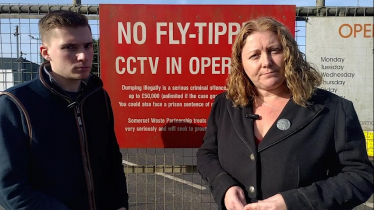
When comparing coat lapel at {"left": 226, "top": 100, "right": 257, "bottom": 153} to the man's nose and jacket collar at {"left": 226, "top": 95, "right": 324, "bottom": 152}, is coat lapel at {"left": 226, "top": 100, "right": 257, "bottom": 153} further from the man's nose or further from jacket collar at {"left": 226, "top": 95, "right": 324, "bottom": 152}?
the man's nose

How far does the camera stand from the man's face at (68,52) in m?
1.80

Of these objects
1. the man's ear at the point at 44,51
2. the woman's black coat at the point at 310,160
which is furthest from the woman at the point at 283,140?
the man's ear at the point at 44,51

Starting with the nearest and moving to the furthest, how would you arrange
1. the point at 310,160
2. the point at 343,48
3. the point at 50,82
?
the point at 310,160 < the point at 50,82 < the point at 343,48

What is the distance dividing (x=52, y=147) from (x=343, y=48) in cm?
247

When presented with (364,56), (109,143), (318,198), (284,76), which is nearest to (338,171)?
(318,198)

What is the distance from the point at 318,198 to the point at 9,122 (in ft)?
5.03

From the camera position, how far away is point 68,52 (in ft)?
5.95

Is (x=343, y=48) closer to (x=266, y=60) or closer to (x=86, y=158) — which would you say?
(x=266, y=60)

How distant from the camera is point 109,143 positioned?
2.12m

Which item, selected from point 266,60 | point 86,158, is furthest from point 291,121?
point 86,158

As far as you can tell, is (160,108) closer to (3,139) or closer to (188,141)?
(188,141)

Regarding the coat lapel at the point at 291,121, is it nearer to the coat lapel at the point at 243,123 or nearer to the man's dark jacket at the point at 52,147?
the coat lapel at the point at 243,123

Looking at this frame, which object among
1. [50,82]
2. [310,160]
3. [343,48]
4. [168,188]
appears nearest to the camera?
[310,160]

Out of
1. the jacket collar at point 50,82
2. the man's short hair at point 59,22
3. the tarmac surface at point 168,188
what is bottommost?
the tarmac surface at point 168,188
